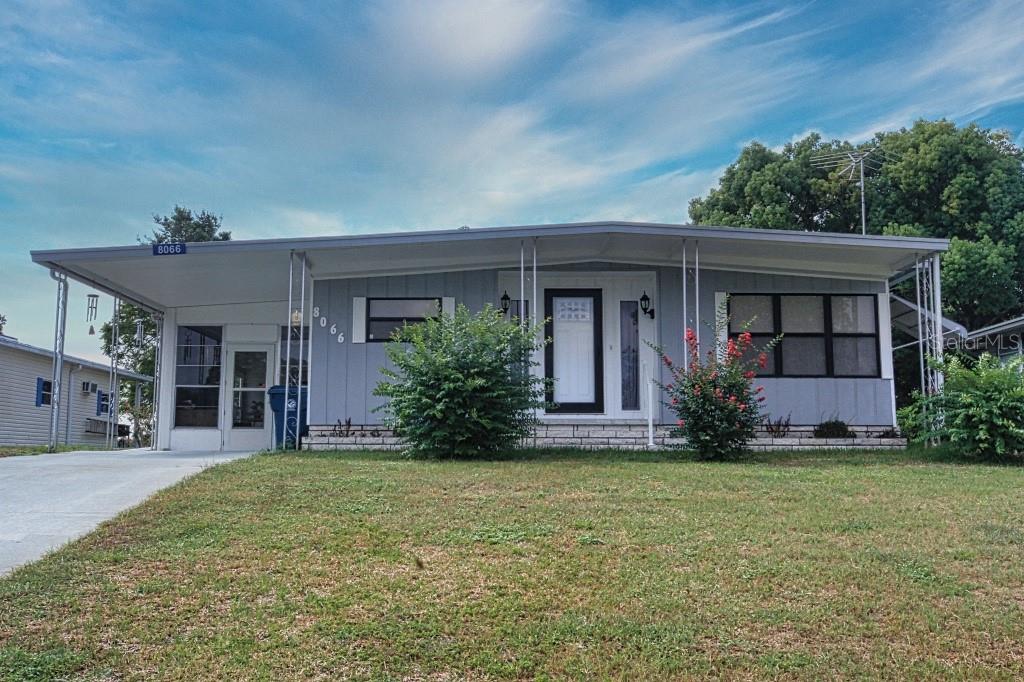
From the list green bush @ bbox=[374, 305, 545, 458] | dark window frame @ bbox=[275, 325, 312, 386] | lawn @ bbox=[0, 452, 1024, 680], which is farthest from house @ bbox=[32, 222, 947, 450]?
lawn @ bbox=[0, 452, 1024, 680]

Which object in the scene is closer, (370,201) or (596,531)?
(596,531)

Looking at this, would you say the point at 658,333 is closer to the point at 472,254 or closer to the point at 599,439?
the point at 599,439

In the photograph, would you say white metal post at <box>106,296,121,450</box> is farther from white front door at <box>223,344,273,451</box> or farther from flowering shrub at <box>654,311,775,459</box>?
flowering shrub at <box>654,311,775,459</box>

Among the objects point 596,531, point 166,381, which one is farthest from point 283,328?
point 596,531

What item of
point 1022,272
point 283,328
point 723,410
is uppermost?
point 1022,272

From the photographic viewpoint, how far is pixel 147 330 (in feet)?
87.6

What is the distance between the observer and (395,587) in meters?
4.29

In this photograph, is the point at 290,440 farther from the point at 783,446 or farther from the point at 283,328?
the point at 783,446

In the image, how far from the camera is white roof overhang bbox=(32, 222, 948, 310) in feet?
31.4

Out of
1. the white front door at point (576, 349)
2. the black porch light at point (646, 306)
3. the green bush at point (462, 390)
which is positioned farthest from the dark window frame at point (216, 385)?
the black porch light at point (646, 306)

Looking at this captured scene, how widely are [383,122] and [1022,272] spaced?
15.5 meters

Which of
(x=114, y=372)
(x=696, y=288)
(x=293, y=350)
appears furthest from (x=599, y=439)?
(x=114, y=372)

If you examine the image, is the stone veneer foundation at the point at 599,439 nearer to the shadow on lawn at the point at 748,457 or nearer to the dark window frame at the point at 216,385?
the shadow on lawn at the point at 748,457

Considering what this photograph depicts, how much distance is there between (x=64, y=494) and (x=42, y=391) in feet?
52.3
